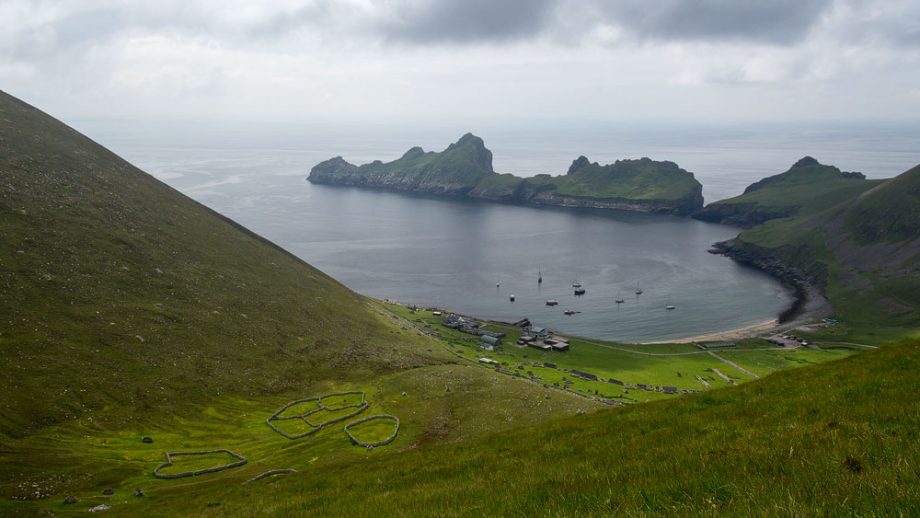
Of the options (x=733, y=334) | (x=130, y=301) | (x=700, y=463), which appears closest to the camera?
(x=700, y=463)

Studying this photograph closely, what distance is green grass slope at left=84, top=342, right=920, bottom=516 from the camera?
1002 centimetres

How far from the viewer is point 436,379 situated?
77125mm

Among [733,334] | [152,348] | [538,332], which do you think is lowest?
[538,332]

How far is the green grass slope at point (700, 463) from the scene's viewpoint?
10.0 meters

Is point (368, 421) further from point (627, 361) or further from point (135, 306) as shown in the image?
point (627, 361)

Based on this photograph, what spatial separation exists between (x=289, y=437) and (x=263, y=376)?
19.7 m

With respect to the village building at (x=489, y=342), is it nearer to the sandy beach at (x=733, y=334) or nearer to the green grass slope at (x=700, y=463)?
the sandy beach at (x=733, y=334)

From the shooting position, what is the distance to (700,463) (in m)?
14.0

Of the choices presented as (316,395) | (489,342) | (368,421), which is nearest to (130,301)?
(316,395)

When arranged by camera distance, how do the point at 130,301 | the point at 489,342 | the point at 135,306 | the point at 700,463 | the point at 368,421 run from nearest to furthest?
the point at 700,463 < the point at 368,421 < the point at 135,306 < the point at 130,301 < the point at 489,342

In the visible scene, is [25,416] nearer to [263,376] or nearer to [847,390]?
[263,376]

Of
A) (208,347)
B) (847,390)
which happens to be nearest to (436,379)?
(208,347)

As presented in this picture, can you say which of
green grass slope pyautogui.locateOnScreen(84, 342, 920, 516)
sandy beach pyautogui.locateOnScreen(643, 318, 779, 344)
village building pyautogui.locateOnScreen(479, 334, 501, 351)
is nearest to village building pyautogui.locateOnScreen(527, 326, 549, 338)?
village building pyautogui.locateOnScreen(479, 334, 501, 351)

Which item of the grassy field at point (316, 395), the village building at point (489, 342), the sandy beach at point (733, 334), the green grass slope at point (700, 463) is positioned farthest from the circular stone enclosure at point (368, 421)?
the sandy beach at point (733, 334)
